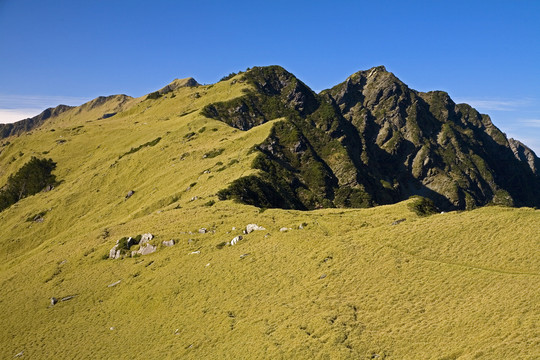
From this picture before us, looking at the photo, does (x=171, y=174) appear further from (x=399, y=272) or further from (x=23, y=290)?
(x=399, y=272)

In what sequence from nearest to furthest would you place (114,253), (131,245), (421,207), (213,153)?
1. (421,207)
2. (114,253)
3. (131,245)
4. (213,153)

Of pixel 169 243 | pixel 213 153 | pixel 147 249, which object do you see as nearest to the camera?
pixel 169 243

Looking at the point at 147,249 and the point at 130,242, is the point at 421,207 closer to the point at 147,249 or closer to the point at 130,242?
the point at 147,249

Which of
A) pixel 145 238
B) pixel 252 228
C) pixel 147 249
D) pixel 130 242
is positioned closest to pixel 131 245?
pixel 130 242

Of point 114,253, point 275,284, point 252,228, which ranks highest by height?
point 252,228

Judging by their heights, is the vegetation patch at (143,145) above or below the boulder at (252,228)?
above

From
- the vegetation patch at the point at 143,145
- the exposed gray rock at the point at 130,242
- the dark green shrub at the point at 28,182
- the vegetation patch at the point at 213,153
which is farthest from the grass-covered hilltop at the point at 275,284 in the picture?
the dark green shrub at the point at 28,182

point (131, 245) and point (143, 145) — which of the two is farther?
point (143, 145)

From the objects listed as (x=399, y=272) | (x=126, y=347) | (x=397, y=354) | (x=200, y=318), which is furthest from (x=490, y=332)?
(x=126, y=347)

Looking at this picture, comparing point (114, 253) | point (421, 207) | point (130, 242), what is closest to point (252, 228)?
point (130, 242)

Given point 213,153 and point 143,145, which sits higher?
point 143,145

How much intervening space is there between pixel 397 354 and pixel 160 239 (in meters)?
42.3

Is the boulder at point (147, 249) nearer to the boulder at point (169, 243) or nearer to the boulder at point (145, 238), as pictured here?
the boulder at point (145, 238)

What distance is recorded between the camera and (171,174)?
10638 centimetres
